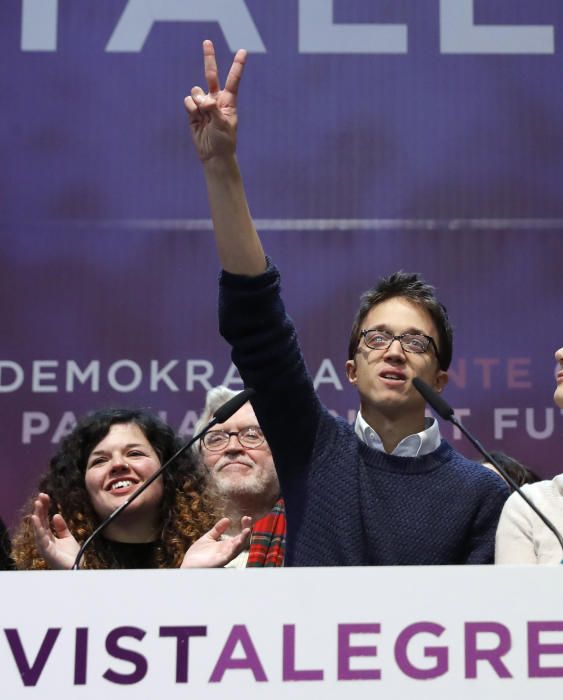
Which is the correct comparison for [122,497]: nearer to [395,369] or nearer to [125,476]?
[125,476]

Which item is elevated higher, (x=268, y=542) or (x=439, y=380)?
(x=439, y=380)

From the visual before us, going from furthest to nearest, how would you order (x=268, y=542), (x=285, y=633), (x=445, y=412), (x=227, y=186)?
(x=268, y=542) < (x=227, y=186) < (x=445, y=412) < (x=285, y=633)

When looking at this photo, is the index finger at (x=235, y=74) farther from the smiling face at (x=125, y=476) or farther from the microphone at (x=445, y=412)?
the smiling face at (x=125, y=476)

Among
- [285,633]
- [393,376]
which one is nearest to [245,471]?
[393,376]

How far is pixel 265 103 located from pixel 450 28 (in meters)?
0.62

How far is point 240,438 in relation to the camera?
9.75ft

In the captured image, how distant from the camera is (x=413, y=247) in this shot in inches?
146

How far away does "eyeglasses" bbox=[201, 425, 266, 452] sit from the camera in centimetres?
296

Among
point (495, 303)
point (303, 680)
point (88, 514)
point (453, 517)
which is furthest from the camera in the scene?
point (495, 303)

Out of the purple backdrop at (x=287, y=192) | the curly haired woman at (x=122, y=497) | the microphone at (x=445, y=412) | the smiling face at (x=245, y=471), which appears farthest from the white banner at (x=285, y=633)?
the purple backdrop at (x=287, y=192)

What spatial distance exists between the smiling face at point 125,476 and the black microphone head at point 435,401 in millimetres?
800

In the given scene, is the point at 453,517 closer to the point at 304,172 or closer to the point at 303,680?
the point at 303,680

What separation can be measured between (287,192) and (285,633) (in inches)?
96.7

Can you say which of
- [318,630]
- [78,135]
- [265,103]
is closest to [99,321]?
[78,135]
